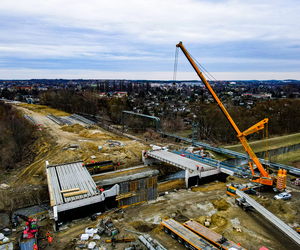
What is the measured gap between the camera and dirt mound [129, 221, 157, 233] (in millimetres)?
19544

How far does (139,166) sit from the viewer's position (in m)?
38.2

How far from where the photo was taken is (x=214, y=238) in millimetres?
16734

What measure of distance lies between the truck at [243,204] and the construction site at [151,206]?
0.10 metres

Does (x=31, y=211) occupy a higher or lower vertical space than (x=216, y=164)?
lower

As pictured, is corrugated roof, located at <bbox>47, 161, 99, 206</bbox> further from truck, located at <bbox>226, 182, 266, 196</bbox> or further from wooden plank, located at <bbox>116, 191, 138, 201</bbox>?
truck, located at <bbox>226, 182, 266, 196</bbox>

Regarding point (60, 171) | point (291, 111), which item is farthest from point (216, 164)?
point (291, 111)

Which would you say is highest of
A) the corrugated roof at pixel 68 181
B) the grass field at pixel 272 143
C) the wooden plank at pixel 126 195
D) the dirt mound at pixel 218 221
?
the corrugated roof at pixel 68 181

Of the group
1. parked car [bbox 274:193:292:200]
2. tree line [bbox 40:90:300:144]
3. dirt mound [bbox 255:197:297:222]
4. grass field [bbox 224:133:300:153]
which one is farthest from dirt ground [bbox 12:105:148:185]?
grass field [bbox 224:133:300:153]

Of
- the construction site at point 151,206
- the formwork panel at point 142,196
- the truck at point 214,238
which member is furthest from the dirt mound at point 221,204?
the formwork panel at point 142,196

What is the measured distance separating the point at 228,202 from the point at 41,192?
2313 cm

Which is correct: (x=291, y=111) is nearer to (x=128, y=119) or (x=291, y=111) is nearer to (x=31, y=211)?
(x=128, y=119)

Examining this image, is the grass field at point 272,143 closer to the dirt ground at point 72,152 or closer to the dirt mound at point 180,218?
the dirt ground at point 72,152

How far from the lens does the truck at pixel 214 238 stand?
51.4ft

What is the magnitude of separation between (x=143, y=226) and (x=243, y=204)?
35.5ft
